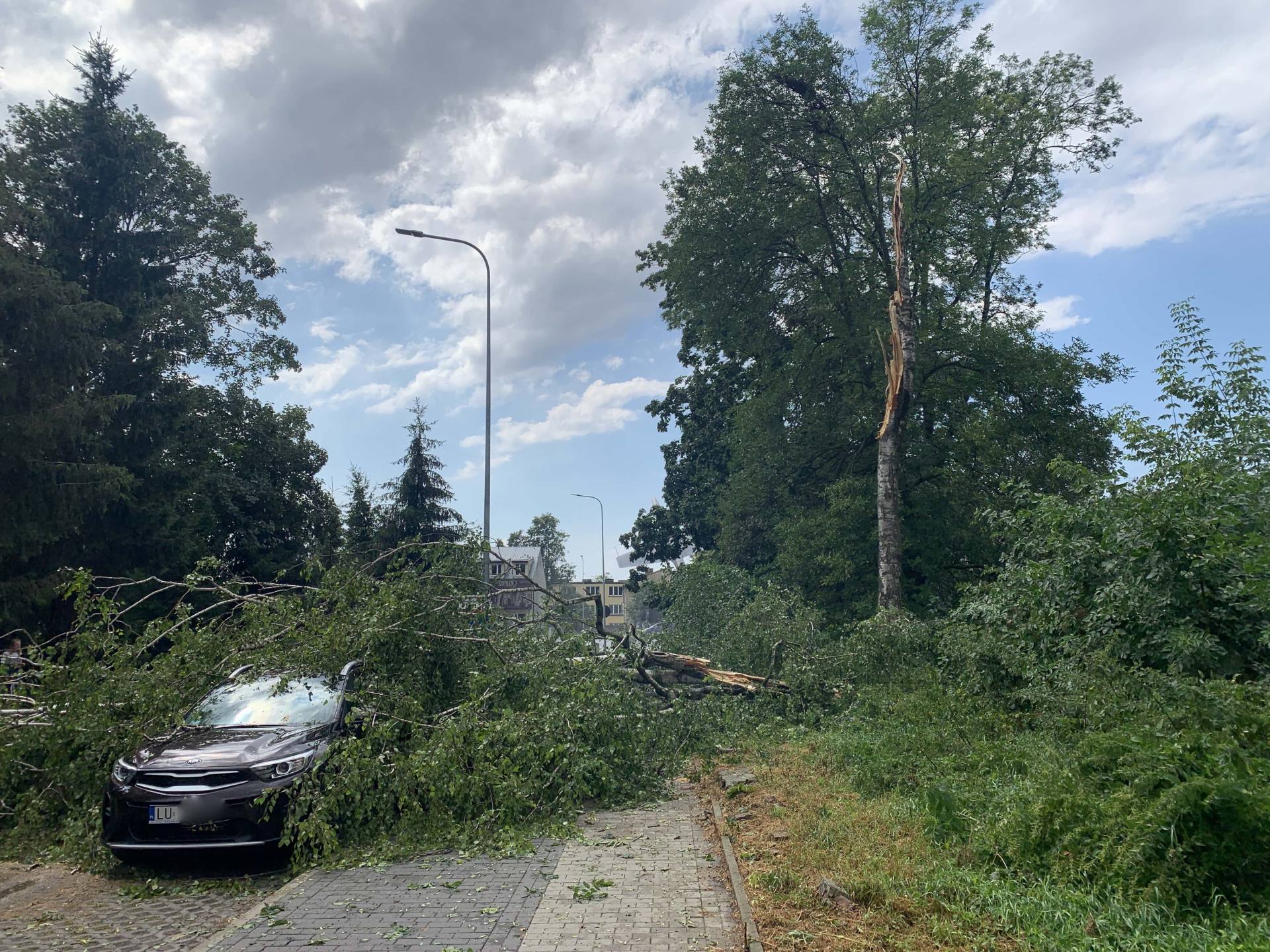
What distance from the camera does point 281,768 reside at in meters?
6.94

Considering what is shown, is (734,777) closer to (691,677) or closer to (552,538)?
(691,677)

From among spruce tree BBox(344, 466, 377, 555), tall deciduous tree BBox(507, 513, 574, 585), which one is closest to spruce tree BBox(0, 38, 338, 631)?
spruce tree BBox(344, 466, 377, 555)

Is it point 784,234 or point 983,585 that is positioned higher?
point 784,234

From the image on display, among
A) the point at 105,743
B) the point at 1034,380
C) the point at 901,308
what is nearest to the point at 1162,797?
the point at 105,743

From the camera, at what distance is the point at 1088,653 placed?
28.5 ft

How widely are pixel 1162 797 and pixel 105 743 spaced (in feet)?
27.4

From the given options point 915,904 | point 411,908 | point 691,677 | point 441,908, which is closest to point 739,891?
point 915,904

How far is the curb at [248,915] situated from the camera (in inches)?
202

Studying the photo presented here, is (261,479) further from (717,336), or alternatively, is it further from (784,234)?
(784,234)

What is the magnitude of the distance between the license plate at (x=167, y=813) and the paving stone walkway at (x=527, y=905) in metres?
1.13

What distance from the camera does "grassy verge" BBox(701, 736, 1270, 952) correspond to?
445cm

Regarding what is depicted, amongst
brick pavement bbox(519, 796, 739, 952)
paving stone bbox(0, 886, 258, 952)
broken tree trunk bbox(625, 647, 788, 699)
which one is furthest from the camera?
broken tree trunk bbox(625, 647, 788, 699)

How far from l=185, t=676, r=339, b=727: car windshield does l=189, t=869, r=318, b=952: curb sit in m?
1.52

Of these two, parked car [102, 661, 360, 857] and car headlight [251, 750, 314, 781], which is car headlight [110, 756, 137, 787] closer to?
parked car [102, 661, 360, 857]
